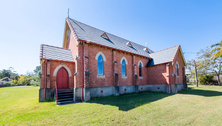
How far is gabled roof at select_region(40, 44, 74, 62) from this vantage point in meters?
12.0

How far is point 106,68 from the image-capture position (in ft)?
45.5

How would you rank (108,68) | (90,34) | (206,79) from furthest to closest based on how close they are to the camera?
(206,79) → (90,34) → (108,68)

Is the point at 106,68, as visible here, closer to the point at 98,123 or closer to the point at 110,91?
the point at 110,91

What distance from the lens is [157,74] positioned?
18188mm

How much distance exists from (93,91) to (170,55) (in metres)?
13.6

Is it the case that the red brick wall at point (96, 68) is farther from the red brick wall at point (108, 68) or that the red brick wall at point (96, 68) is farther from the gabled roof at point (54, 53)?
the gabled roof at point (54, 53)

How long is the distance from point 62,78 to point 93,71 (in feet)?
12.2

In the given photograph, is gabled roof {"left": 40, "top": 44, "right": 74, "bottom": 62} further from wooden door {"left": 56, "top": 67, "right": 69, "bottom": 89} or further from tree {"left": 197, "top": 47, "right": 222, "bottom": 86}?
tree {"left": 197, "top": 47, "right": 222, "bottom": 86}

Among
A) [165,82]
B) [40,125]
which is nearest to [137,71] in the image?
[165,82]

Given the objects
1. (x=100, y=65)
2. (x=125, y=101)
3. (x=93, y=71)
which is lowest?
(x=125, y=101)

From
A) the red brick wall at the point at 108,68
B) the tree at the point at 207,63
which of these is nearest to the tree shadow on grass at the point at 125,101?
the red brick wall at the point at 108,68

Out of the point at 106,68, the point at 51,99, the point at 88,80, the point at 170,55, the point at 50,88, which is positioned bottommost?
the point at 51,99

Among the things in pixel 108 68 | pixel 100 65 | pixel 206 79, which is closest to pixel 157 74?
pixel 108 68

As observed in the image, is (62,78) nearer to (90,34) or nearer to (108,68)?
(108,68)
